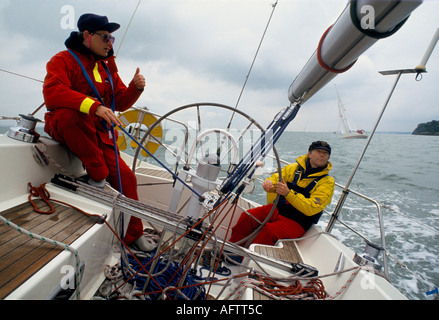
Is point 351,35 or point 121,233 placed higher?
point 351,35

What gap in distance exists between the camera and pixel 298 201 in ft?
6.84

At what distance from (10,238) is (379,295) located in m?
1.68

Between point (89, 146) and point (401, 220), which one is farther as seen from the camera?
point (401, 220)

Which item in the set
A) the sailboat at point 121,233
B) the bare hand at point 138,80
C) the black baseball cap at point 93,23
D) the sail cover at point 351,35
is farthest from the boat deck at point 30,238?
the sail cover at point 351,35

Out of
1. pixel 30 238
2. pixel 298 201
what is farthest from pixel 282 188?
pixel 30 238

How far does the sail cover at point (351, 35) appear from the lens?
22.8 inches

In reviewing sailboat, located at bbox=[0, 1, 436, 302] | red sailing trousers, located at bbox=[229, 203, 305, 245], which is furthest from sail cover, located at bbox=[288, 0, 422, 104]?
red sailing trousers, located at bbox=[229, 203, 305, 245]

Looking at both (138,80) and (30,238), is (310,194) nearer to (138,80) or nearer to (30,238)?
(138,80)

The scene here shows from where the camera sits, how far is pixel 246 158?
1319 millimetres

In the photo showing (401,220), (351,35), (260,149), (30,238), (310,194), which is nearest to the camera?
(351,35)

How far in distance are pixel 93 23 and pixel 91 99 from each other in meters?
0.57

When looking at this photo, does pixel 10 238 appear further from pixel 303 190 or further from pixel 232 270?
pixel 303 190

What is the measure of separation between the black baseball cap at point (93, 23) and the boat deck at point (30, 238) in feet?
3.83

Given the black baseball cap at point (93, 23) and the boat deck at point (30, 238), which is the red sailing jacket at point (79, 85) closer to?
the black baseball cap at point (93, 23)
